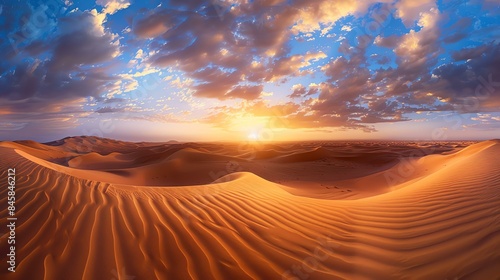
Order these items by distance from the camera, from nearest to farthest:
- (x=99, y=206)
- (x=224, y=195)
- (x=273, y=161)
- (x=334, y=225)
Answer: (x=99, y=206) < (x=334, y=225) < (x=224, y=195) < (x=273, y=161)

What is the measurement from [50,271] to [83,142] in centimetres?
7060

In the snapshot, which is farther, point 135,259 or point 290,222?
point 290,222

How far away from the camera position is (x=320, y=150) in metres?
24.2

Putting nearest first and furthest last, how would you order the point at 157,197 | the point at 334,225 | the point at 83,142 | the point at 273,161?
the point at 334,225 → the point at 157,197 → the point at 273,161 → the point at 83,142

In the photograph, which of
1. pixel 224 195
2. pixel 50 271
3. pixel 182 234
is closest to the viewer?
pixel 50 271

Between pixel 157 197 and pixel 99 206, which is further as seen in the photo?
pixel 157 197

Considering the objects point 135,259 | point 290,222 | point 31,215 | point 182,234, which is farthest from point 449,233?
point 31,215

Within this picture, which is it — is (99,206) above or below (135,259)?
above

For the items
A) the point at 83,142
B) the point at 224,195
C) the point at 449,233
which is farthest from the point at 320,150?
the point at 83,142

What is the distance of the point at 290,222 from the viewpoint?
4289mm

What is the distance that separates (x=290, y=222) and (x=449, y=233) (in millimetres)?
2258

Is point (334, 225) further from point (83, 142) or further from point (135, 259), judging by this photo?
point (83, 142)

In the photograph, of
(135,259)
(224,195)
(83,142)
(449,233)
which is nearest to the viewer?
(135,259)

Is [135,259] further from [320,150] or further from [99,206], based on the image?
[320,150]
